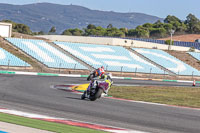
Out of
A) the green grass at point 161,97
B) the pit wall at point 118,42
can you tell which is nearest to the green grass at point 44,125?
the green grass at point 161,97

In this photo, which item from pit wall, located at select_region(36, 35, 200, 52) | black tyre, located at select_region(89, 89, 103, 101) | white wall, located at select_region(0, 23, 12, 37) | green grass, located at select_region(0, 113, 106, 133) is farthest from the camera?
pit wall, located at select_region(36, 35, 200, 52)

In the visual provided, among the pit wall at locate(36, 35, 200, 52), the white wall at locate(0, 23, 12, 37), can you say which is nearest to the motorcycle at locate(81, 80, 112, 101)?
the white wall at locate(0, 23, 12, 37)

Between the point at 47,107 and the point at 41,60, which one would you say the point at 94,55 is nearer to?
the point at 41,60

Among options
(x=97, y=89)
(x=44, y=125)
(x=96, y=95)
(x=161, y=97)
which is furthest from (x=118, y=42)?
(x=44, y=125)

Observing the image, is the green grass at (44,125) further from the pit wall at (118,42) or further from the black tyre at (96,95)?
the pit wall at (118,42)

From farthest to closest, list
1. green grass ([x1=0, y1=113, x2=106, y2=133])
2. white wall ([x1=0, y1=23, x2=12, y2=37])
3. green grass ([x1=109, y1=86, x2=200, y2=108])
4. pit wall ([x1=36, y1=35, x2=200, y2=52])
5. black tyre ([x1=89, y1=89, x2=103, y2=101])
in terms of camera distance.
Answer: pit wall ([x1=36, y1=35, x2=200, y2=52])
white wall ([x1=0, y1=23, x2=12, y2=37])
green grass ([x1=109, y1=86, x2=200, y2=108])
black tyre ([x1=89, y1=89, x2=103, y2=101])
green grass ([x1=0, y1=113, x2=106, y2=133])

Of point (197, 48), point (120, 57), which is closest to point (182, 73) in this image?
point (120, 57)

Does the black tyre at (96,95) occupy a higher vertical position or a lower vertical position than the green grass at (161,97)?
higher

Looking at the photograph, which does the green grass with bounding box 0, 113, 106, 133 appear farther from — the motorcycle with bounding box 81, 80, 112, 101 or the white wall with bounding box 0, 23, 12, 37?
the white wall with bounding box 0, 23, 12, 37

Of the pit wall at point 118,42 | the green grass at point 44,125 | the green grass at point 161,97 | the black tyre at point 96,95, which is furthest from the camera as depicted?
the pit wall at point 118,42

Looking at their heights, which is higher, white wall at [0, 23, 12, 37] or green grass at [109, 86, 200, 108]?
white wall at [0, 23, 12, 37]

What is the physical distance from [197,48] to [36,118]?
83.2 m

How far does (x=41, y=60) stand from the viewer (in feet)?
171

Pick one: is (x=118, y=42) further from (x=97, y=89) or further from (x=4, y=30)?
(x=97, y=89)
